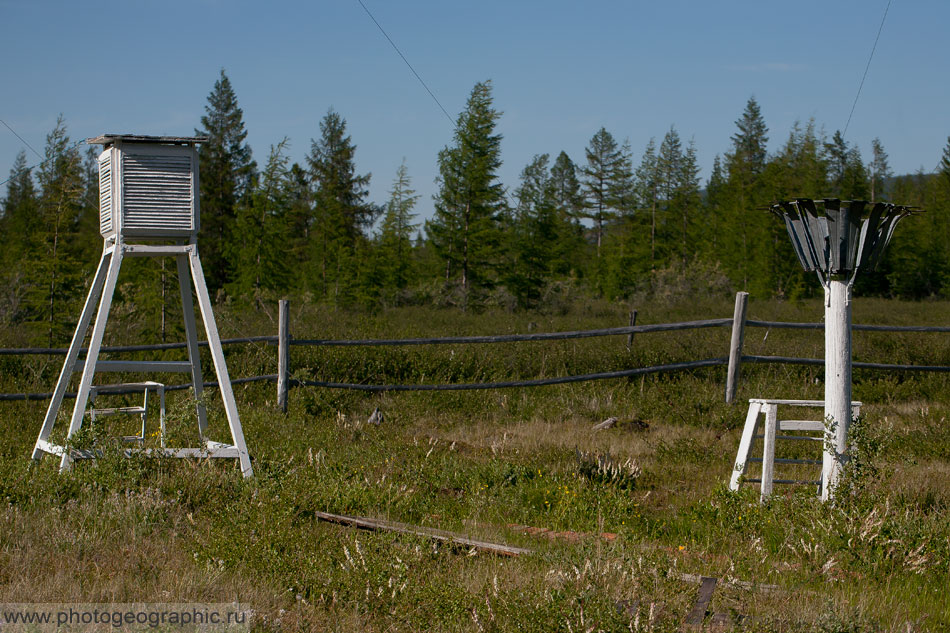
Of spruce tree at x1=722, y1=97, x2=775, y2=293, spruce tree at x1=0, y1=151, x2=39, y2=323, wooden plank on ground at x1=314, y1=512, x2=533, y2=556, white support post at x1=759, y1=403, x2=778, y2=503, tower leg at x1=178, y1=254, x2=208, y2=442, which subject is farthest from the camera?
spruce tree at x1=722, y1=97, x2=775, y2=293

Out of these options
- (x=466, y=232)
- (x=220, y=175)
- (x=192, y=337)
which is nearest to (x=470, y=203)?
(x=466, y=232)

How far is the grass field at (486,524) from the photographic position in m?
3.27

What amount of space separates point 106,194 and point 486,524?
363 cm

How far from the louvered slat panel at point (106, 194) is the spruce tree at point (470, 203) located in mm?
22666

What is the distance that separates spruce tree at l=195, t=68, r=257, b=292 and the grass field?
1073 inches

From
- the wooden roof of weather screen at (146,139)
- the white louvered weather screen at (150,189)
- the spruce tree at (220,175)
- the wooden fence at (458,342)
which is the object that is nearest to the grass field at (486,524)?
the wooden fence at (458,342)

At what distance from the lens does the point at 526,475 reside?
19.0 ft

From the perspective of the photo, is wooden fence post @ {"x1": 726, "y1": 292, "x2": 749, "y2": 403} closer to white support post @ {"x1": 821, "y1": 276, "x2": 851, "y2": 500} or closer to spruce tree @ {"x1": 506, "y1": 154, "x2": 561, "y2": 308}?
white support post @ {"x1": 821, "y1": 276, "x2": 851, "y2": 500}

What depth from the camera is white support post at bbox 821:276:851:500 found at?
15.6 ft

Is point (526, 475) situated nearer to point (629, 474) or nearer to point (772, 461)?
point (629, 474)

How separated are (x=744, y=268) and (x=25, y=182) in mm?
46246

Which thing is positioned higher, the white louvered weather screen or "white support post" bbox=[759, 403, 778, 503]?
the white louvered weather screen

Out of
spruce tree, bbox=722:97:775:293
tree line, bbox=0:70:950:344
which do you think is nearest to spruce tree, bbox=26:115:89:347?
tree line, bbox=0:70:950:344

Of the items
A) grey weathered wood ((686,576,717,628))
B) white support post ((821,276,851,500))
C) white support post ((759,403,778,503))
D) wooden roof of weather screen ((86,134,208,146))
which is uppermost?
wooden roof of weather screen ((86,134,208,146))
